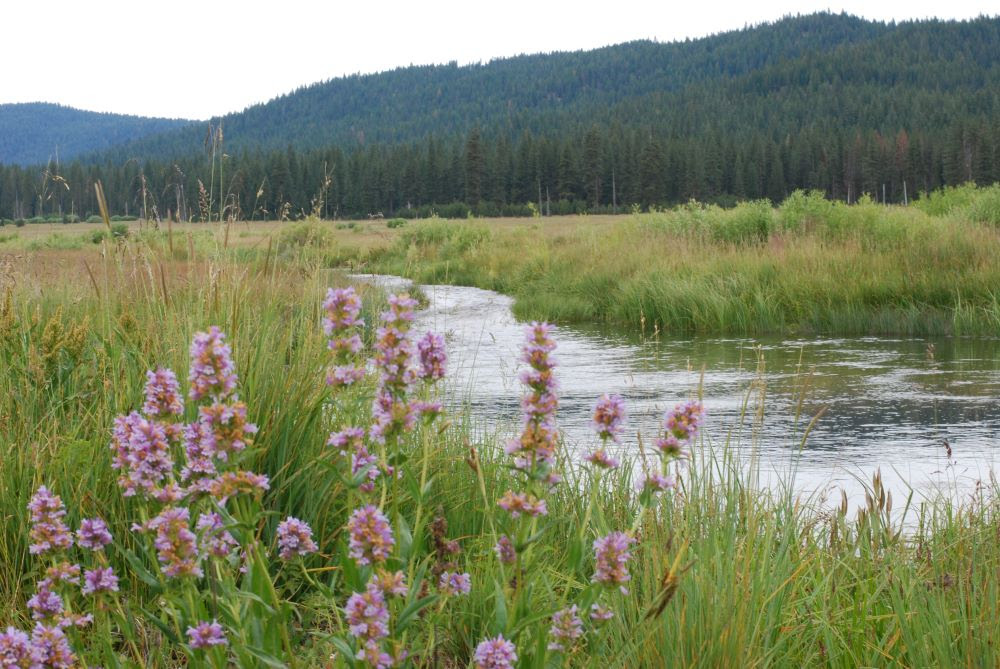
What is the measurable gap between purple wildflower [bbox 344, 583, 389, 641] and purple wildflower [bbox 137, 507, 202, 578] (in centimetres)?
29

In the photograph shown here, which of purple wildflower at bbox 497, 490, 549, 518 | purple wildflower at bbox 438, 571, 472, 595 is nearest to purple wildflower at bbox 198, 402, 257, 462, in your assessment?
purple wildflower at bbox 497, 490, 549, 518

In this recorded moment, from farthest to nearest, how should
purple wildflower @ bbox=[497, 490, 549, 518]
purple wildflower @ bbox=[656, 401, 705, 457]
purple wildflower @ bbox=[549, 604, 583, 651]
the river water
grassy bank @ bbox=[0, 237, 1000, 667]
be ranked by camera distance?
the river water → grassy bank @ bbox=[0, 237, 1000, 667] → purple wildflower @ bbox=[656, 401, 705, 457] → purple wildflower @ bbox=[549, 604, 583, 651] → purple wildflower @ bbox=[497, 490, 549, 518]

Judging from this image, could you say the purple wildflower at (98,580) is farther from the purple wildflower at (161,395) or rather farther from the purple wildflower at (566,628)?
the purple wildflower at (566,628)

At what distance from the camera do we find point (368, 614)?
1.36 m

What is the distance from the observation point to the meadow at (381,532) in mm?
1556

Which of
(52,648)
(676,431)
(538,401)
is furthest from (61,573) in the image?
(676,431)

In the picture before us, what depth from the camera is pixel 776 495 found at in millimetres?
5156

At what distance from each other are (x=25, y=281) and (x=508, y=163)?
3699 inches

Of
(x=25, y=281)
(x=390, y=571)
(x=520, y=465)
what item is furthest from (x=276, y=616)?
(x=25, y=281)

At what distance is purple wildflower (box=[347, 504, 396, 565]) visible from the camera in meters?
1.41

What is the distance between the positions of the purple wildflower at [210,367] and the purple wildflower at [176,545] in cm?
20

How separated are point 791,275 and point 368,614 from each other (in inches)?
529

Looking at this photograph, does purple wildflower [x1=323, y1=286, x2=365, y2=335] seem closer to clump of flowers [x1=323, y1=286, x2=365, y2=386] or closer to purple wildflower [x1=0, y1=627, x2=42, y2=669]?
clump of flowers [x1=323, y1=286, x2=365, y2=386]

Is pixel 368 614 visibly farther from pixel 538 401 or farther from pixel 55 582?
pixel 55 582
